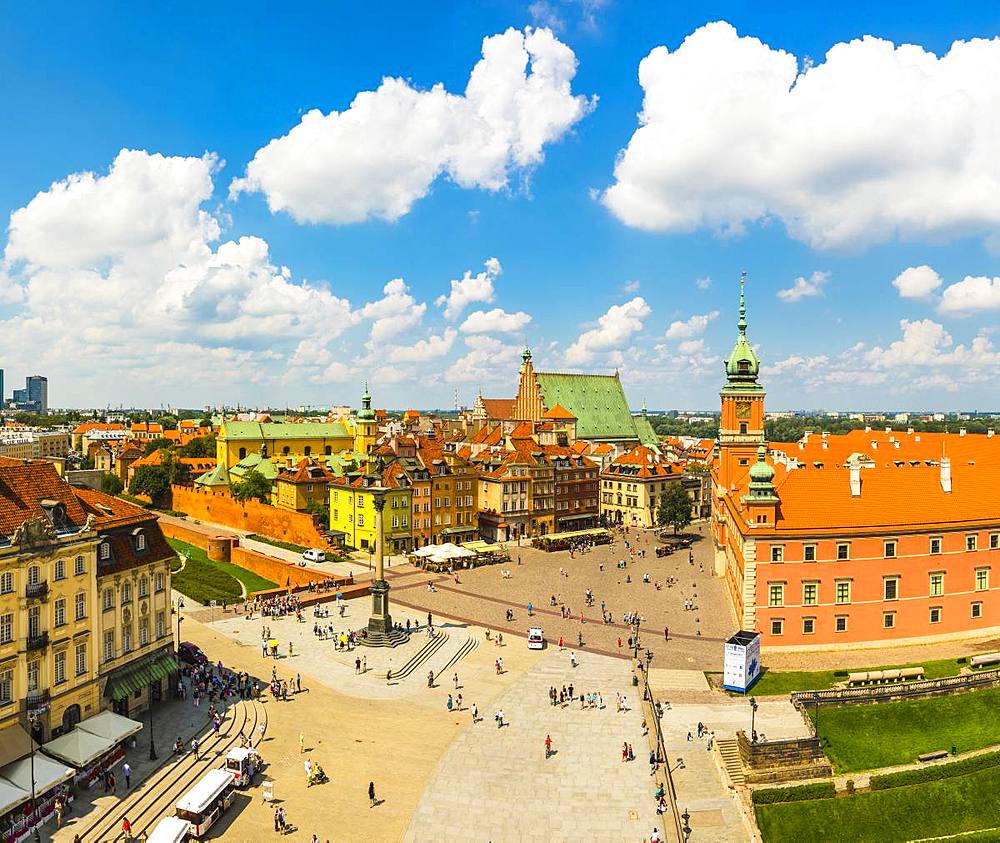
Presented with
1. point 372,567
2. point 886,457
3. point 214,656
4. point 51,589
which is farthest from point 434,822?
point 886,457

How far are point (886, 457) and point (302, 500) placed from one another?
70.2m

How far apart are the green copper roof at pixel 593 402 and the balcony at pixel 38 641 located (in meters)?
101

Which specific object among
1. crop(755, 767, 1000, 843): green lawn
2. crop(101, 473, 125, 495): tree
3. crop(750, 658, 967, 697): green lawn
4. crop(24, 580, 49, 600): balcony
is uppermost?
crop(24, 580, 49, 600): balcony

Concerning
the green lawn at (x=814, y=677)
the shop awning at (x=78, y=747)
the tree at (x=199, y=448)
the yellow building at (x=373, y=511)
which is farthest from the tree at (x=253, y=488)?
the green lawn at (x=814, y=677)

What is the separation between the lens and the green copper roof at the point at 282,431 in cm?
13425

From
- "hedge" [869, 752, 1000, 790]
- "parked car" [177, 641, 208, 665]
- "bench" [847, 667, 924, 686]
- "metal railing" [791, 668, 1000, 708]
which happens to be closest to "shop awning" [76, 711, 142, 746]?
"parked car" [177, 641, 208, 665]

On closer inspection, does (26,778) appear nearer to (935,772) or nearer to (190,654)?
(190,654)

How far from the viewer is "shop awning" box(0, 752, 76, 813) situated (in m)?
29.9

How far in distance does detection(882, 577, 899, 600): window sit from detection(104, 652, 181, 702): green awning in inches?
1799

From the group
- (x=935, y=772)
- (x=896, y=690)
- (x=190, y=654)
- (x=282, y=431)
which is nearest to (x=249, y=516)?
(x=282, y=431)

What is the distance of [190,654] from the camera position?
161 ft

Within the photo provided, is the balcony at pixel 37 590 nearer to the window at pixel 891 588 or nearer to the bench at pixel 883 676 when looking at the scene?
the bench at pixel 883 676

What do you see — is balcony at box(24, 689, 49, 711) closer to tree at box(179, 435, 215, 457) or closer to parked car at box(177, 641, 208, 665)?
parked car at box(177, 641, 208, 665)

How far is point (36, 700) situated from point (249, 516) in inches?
2705
